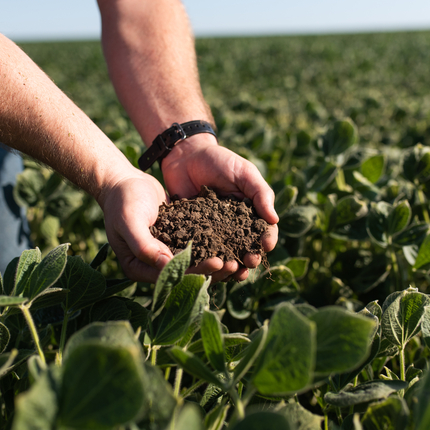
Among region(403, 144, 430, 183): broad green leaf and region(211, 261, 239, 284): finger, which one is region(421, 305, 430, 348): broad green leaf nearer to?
region(211, 261, 239, 284): finger

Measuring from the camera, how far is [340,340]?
0.65 meters

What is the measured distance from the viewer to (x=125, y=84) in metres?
2.00

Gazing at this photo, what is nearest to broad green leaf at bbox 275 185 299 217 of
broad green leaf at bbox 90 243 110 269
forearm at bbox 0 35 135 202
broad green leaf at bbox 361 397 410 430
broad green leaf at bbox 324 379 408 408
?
forearm at bbox 0 35 135 202

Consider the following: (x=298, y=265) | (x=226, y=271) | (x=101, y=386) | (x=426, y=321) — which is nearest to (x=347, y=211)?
(x=298, y=265)

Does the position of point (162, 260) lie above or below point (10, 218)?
above

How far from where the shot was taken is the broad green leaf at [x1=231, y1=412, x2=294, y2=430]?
1.86 ft

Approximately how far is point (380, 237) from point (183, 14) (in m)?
1.64

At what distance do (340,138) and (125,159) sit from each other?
116cm

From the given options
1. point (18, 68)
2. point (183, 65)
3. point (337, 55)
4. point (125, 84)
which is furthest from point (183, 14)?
point (337, 55)

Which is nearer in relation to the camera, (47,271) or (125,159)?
(47,271)

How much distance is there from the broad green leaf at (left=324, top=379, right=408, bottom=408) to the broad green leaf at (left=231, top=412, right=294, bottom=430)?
29 centimetres

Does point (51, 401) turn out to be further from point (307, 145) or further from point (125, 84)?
point (307, 145)

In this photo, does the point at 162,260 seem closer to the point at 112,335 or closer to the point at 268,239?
the point at 268,239

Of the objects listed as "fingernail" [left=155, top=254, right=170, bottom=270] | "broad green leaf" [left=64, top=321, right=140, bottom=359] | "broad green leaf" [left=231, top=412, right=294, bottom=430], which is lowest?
"fingernail" [left=155, top=254, right=170, bottom=270]
